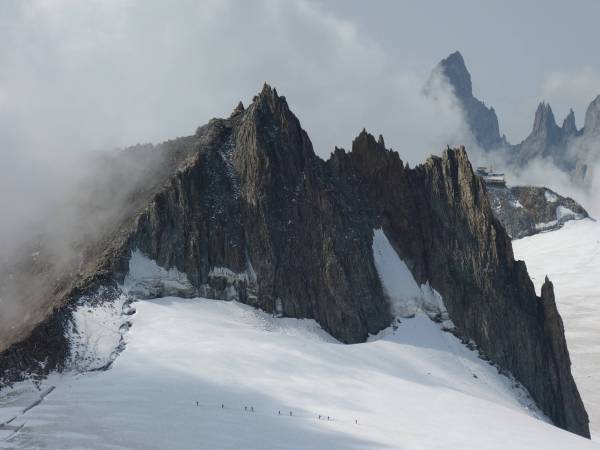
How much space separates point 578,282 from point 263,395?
92597 mm

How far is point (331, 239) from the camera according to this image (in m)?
64.7

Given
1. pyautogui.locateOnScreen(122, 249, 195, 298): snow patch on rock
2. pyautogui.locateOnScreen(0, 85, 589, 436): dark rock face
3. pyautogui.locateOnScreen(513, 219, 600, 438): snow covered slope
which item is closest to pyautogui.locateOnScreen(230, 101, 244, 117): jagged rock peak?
Answer: pyautogui.locateOnScreen(0, 85, 589, 436): dark rock face

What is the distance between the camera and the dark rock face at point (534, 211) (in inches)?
6319

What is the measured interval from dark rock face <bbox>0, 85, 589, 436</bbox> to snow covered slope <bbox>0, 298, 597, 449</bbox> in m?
3.59

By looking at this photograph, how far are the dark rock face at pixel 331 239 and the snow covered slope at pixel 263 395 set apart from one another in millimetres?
3589

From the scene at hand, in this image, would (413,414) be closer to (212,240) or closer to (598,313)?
(212,240)

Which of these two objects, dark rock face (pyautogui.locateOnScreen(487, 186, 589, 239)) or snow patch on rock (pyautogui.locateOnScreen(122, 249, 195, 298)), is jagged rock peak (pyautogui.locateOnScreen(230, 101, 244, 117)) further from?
dark rock face (pyautogui.locateOnScreen(487, 186, 589, 239))

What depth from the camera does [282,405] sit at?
134 ft

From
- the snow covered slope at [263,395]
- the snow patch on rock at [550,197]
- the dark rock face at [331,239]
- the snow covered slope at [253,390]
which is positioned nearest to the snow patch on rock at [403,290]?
the dark rock face at [331,239]

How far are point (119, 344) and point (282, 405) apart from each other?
45.5 ft

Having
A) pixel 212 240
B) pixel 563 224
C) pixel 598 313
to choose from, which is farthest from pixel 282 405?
pixel 563 224

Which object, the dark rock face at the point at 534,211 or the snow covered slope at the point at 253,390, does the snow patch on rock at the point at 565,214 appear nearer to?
the dark rock face at the point at 534,211

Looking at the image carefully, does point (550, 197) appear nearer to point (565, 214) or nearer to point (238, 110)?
point (565, 214)

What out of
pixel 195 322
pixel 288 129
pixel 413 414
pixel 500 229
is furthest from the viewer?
pixel 500 229
